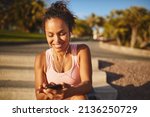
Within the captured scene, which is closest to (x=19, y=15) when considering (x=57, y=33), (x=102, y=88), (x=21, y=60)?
(x=21, y=60)

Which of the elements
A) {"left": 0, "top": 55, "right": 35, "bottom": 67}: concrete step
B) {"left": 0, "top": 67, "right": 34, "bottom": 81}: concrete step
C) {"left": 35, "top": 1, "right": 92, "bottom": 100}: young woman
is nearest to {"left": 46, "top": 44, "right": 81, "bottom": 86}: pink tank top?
{"left": 35, "top": 1, "right": 92, "bottom": 100}: young woman

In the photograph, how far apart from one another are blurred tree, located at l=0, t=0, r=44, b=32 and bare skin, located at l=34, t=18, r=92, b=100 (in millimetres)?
1097

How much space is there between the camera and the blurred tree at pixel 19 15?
3633 millimetres

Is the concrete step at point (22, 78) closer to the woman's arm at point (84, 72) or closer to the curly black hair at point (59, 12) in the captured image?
the woman's arm at point (84, 72)

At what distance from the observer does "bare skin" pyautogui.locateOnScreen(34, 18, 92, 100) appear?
93.8 inches

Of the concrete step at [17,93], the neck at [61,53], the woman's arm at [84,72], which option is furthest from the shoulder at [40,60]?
the concrete step at [17,93]

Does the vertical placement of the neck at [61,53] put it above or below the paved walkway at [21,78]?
above

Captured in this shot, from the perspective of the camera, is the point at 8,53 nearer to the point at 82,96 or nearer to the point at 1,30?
the point at 1,30

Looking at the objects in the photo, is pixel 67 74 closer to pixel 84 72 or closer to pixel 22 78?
pixel 84 72

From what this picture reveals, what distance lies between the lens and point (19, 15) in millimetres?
3809

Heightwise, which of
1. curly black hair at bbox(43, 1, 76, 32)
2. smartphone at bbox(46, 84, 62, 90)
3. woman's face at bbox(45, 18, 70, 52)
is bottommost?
smartphone at bbox(46, 84, 62, 90)

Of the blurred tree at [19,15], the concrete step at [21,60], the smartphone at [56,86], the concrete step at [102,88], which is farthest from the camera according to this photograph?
the concrete step at [21,60]

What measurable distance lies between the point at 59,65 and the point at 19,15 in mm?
1507

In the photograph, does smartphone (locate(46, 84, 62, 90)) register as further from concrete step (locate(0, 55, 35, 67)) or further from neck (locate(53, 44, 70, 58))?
concrete step (locate(0, 55, 35, 67))
